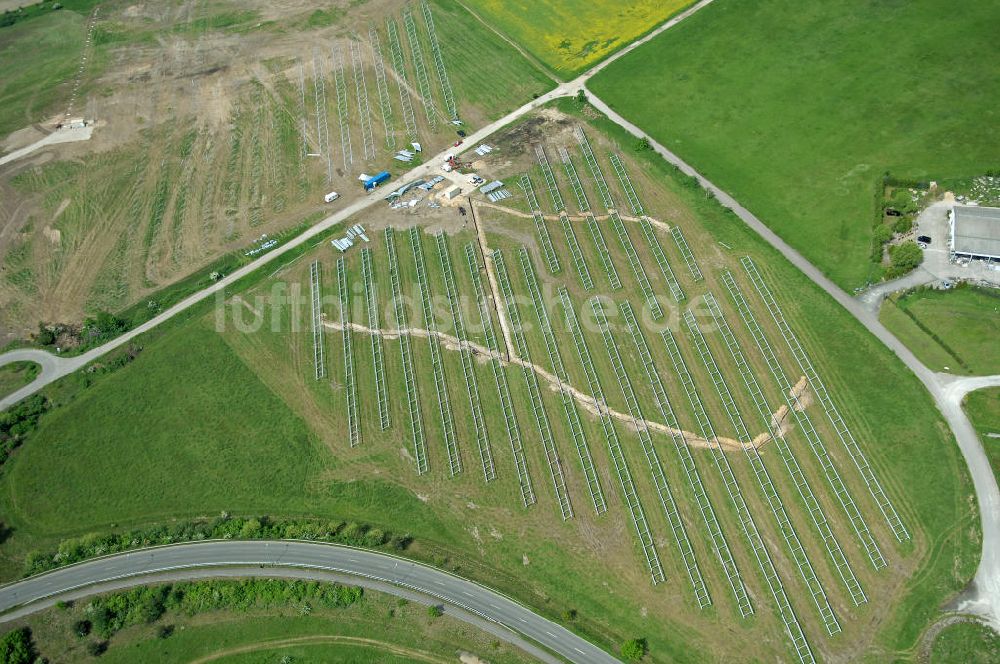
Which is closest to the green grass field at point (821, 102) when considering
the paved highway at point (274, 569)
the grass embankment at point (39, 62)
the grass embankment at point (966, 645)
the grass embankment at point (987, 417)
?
the grass embankment at point (987, 417)

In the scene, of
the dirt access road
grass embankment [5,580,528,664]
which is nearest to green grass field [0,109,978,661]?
the dirt access road

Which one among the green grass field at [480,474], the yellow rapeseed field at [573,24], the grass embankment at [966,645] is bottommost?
the grass embankment at [966,645]

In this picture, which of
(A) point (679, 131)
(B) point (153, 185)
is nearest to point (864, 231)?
(A) point (679, 131)

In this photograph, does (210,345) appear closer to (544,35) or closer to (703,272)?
(703,272)

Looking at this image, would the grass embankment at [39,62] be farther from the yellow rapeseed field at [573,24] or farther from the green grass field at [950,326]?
the green grass field at [950,326]

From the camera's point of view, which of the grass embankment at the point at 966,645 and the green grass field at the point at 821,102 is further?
the green grass field at the point at 821,102

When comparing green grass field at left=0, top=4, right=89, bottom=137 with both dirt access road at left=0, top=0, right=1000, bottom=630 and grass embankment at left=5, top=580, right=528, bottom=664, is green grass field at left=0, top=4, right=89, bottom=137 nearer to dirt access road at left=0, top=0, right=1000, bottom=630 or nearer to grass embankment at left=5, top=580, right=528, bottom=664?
dirt access road at left=0, top=0, right=1000, bottom=630
